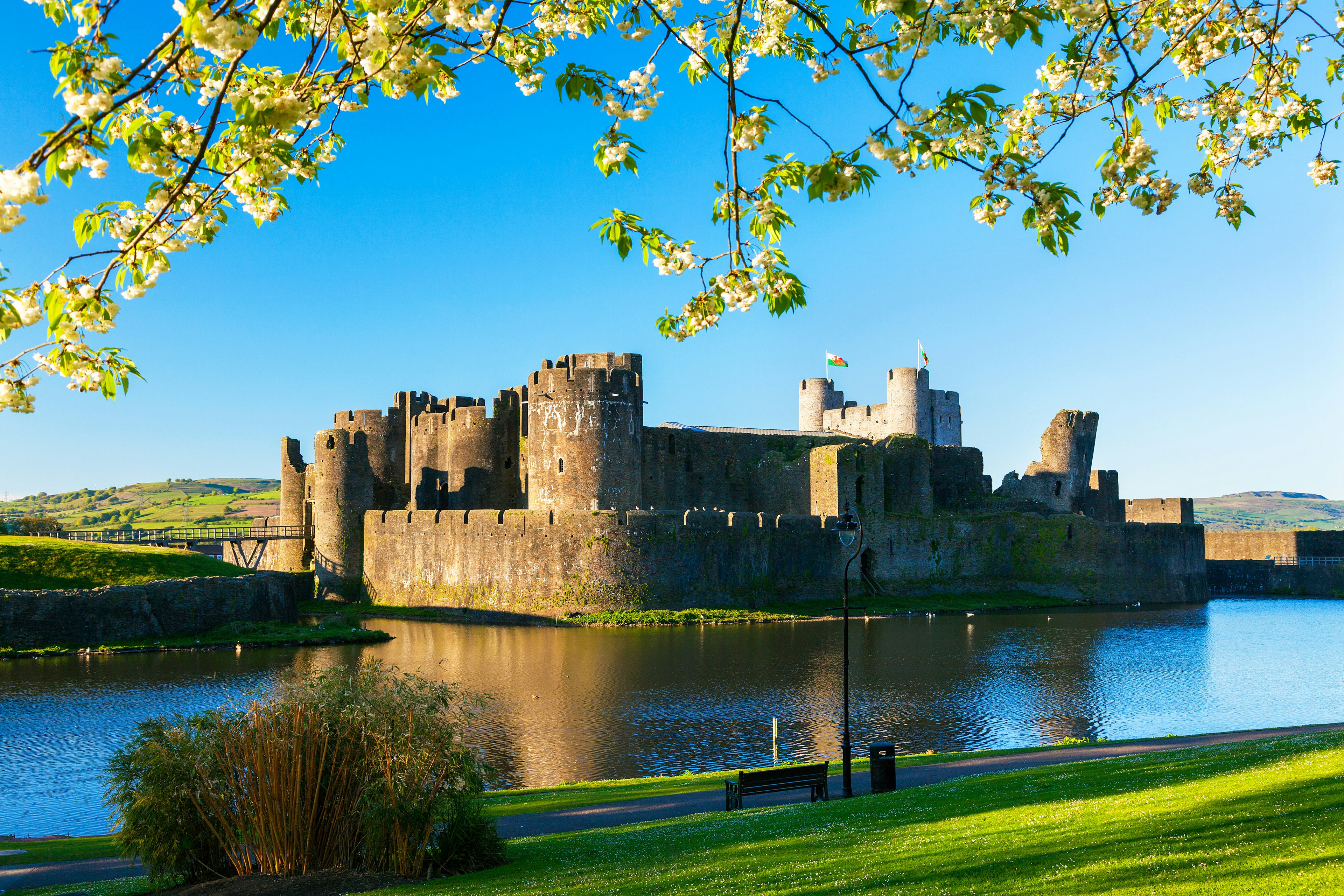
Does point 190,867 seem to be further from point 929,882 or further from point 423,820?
point 929,882

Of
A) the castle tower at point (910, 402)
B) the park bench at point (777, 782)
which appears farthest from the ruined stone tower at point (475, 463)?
the park bench at point (777, 782)

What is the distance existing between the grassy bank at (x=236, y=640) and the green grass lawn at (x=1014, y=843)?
24032mm

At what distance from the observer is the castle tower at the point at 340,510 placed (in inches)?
1794

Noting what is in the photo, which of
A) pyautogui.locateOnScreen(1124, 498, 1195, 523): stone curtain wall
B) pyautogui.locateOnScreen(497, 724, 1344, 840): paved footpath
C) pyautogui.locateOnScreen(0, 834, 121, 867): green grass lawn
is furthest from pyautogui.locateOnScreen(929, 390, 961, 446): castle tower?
pyautogui.locateOnScreen(0, 834, 121, 867): green grass lawn

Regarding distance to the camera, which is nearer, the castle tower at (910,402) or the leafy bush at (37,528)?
the leafy bush at (37,528)

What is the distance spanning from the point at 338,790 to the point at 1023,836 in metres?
6.45

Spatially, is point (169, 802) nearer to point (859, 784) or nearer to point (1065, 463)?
point (859, 784)

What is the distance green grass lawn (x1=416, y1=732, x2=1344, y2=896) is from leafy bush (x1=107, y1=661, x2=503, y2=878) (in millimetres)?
691

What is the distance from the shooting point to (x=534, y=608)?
→ 38.2 m

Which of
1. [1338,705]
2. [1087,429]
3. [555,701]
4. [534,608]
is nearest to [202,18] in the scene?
[555,701]

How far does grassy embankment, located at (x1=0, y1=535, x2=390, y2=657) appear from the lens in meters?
30.9

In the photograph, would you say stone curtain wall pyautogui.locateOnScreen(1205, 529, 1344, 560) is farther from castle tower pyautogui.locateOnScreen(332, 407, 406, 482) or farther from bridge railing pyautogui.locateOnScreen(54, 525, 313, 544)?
bridge railing pyautogui.locateOnScreen(54, 525, 313, 544)

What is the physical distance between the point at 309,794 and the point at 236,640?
81.9ft

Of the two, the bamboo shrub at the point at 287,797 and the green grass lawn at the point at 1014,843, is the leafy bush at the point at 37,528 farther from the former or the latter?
the green grass lawn at the point at 1014,843
